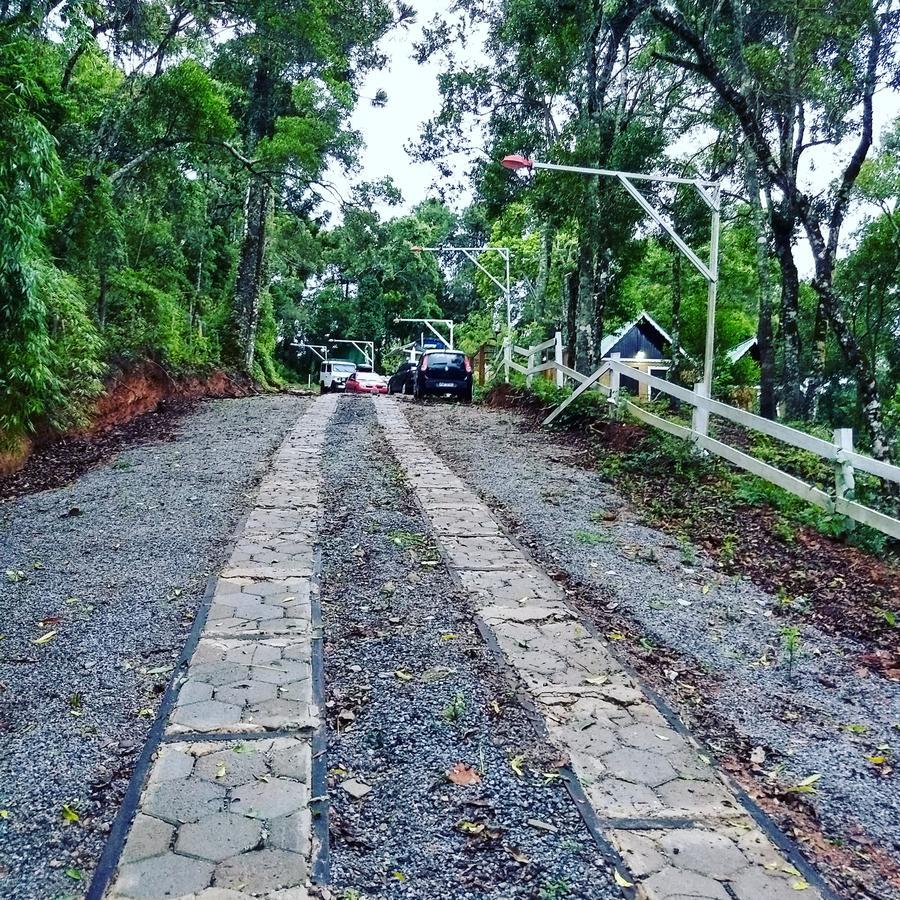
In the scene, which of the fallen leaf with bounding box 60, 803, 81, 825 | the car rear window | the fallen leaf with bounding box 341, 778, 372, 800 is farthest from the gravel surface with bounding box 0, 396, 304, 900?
the car rear window

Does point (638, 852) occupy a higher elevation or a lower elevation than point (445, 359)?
lower

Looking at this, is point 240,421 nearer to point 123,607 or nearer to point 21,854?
point 123,607

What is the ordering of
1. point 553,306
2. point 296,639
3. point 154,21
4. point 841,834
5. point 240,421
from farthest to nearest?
1. point 553,306
2. point 240,421
3. point 154,21
4. point 296,639
5. point 841,834

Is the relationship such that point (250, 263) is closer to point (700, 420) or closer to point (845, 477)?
point (700, 420)

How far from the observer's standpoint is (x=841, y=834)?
104 inches

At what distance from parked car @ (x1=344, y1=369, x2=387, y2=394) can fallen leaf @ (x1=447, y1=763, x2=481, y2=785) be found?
2397 centimetres

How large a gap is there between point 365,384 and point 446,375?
8.09m

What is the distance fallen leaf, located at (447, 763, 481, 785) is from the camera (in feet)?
9.22

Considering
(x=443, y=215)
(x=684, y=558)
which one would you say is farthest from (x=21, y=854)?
(x=443, y=215)

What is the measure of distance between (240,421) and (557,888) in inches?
446

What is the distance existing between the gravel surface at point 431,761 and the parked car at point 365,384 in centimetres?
2188

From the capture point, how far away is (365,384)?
2672cm

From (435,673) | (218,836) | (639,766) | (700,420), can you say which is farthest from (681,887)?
(700,420)

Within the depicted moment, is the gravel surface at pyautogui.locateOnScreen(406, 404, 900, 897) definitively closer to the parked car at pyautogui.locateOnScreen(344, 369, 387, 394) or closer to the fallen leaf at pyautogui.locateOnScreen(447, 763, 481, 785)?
the fallen leaf at pyautogui.locateOnScreen(447, 763, 481, 785)
